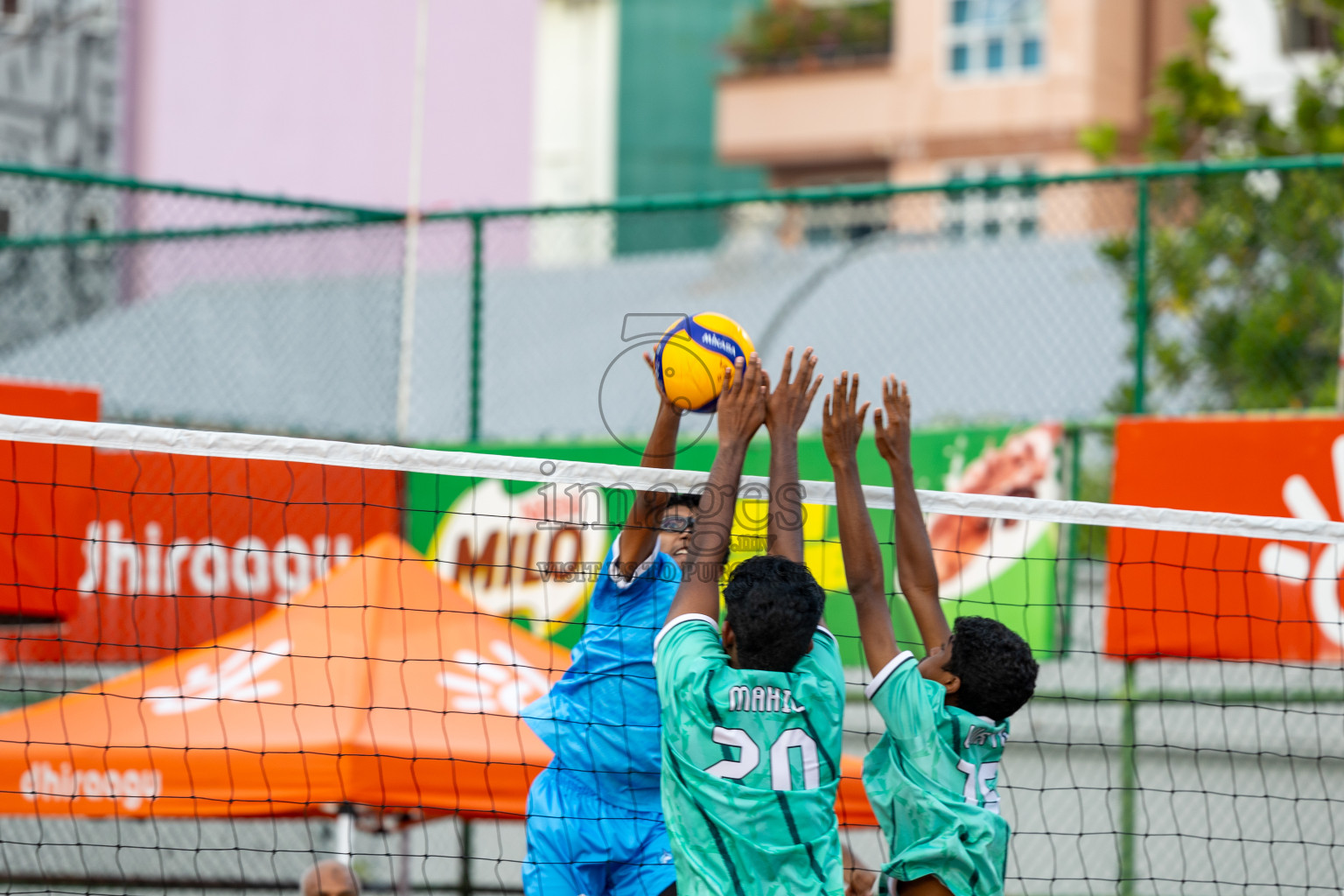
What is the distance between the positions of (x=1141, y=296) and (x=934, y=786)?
4.07m

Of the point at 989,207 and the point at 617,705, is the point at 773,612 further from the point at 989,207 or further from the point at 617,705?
the point at 989,207

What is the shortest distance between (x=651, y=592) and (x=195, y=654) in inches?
100

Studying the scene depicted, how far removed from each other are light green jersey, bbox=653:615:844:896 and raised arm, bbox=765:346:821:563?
431 millimetres

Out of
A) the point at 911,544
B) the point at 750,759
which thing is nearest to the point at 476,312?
the point at 911,544

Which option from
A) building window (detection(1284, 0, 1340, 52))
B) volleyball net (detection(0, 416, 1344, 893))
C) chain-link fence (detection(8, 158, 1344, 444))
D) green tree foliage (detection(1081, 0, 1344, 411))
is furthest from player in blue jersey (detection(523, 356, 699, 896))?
building window (detection(1284, 0, 1340, 52))

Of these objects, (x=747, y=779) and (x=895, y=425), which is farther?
(x=895, y=425)

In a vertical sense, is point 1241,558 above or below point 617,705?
above

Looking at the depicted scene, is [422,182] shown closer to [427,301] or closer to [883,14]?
[427,301]

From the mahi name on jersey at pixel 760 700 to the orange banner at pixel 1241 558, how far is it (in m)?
3.32

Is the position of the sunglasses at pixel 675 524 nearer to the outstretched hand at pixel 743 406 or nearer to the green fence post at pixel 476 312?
the outstretched hand at pixel 743 406

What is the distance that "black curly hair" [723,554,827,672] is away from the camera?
3322 mm

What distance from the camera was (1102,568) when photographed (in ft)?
27.0

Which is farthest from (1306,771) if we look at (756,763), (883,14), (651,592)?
(883,14)

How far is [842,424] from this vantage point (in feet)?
12.7
